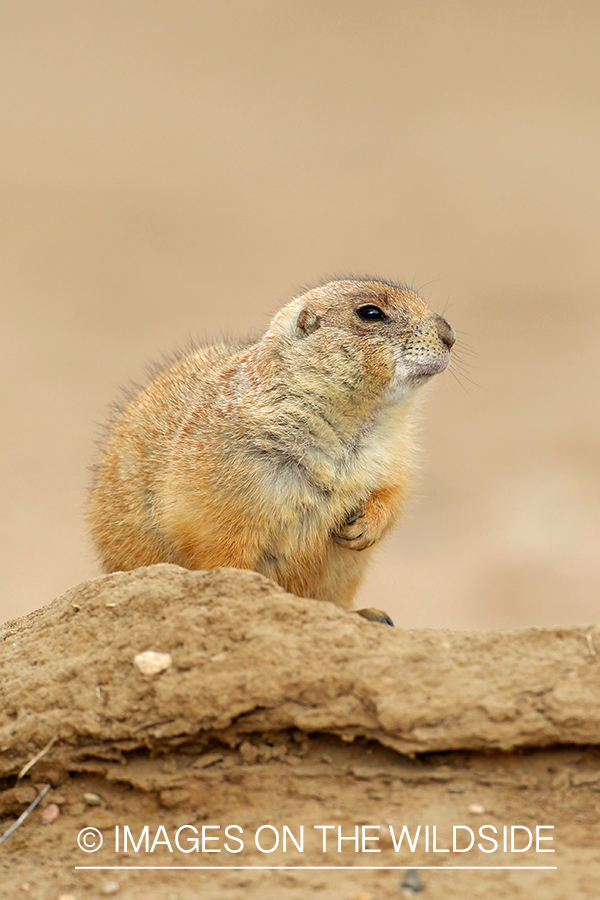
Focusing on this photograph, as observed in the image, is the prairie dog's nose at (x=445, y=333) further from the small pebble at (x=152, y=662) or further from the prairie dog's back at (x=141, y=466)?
the small pebble at (x=152, y=662)

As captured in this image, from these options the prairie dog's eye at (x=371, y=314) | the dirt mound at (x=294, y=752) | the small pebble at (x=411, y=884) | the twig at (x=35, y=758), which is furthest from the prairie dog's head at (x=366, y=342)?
the small pebble at (x=411, y=884)

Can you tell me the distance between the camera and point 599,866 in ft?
8.96

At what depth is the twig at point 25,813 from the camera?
10.5 feet

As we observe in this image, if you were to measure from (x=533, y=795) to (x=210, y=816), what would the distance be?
3.15 ft

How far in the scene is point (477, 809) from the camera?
295 centimetres

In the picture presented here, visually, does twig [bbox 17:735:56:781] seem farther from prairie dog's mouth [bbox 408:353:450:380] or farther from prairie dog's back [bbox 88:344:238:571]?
prairie dog's mouth [bbox 408:353:450:380]

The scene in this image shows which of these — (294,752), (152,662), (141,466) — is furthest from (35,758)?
(141,466)

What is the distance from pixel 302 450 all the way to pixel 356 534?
1.48 ft

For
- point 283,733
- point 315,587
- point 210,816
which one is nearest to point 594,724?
point 283,733

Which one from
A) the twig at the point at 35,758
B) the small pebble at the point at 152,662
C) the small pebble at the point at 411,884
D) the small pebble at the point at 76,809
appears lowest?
the small pebble at the point at 411,884
